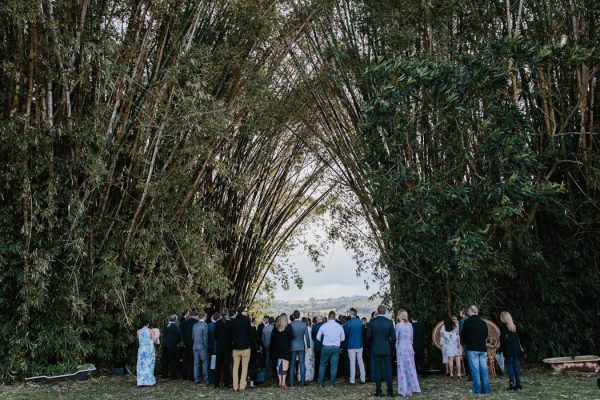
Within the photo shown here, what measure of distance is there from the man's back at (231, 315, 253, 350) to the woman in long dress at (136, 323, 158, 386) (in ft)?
4.55

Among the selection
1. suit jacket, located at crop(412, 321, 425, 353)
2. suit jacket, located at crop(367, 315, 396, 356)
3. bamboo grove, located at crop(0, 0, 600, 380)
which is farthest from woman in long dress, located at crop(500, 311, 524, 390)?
suit jacket, located at crop(412, 321, 425, 353)

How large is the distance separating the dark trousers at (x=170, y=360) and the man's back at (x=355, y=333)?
2.56 metres

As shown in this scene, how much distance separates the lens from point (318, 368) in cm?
768

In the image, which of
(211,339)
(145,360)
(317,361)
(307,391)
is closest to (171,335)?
(145,360)

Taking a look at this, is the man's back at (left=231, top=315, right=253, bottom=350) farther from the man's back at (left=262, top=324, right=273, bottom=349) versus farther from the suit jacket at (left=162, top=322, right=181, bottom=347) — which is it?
the suit jacket at (left=162, top=322, right=181, bottom=347)

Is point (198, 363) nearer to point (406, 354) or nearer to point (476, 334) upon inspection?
point (406, 354)

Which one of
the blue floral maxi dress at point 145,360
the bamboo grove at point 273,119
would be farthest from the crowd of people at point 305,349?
the bamboo grove at point 273,119

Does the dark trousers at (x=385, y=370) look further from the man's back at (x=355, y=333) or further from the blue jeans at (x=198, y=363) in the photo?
the blue jeans at (x=198, y=363)

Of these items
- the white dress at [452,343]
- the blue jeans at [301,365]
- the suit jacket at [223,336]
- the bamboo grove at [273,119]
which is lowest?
the blue jeans at [301,365]

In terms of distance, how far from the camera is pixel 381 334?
573 cm

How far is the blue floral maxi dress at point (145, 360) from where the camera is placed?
6.92 m

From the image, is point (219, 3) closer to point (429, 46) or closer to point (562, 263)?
point (429, 46)

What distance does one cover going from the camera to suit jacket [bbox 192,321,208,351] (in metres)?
7.09

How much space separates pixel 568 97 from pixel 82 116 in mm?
6824
